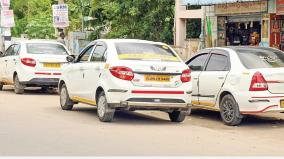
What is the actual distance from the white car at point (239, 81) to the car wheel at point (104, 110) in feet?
7.17

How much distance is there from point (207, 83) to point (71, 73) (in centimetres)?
306

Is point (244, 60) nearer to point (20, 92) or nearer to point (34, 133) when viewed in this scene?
point (34, 133)

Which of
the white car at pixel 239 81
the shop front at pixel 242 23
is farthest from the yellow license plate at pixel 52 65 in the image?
the shop front at pixel 242 23

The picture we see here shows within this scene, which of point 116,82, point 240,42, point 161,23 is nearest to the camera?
point 116,82

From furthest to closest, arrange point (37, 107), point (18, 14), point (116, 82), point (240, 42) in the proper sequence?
point (18, 14) < point (240, 42) < point (37, 107) < point (116, 82)

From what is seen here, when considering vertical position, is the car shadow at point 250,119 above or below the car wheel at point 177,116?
below

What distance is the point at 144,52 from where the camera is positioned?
1245 cm

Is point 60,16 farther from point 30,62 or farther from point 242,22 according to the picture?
point 242,22

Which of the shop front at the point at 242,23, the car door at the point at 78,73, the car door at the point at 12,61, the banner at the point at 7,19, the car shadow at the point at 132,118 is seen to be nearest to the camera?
the car shadow at the point at 132,118

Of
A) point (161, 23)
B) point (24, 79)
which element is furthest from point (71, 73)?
point (161, 23)

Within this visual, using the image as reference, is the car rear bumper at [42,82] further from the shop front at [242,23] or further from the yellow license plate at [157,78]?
the shop front at [242,23]

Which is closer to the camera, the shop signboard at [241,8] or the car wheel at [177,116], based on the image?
the car wheel at [177,116]

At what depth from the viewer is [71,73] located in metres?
14.0

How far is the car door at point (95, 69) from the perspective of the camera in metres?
12.4
